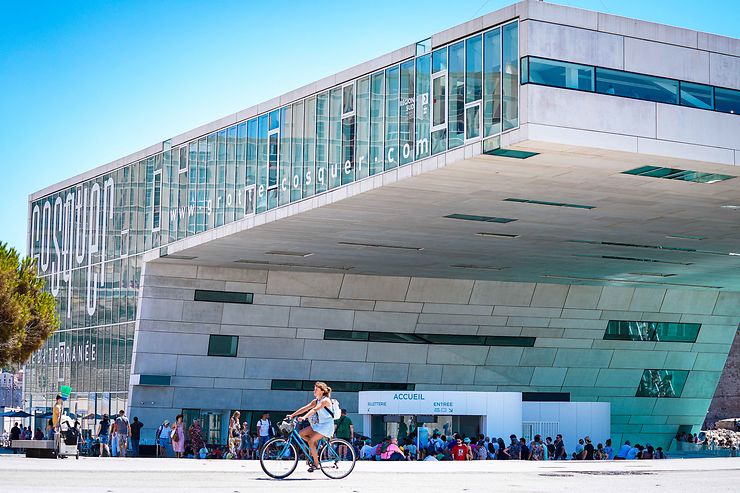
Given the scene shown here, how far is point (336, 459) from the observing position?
18734mm

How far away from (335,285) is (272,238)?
940 centimetres

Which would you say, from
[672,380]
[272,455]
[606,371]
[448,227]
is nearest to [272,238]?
[448,227]

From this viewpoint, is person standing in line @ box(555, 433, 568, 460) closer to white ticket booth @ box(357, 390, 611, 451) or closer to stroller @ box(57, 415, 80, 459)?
white ticket booth @ box(357, 390, 611, 451)

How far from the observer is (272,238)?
3538 centimetres

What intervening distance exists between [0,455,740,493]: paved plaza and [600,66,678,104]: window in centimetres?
782

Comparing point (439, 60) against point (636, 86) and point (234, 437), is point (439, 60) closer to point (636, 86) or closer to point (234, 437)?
point (636, 86)

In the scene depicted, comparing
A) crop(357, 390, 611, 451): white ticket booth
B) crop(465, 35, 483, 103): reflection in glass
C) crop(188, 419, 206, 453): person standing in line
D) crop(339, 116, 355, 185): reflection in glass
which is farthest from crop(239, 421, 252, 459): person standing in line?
crop(465, 35, 483, 103): reflection in glass

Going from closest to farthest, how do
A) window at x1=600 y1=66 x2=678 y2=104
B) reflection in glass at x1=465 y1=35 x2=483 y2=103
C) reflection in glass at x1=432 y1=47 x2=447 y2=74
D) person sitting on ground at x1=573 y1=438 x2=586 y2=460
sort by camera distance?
window at x1=600 y1=66 x2=678 y2=104
reflection in glass at x1=465 y1=35 x2=483 y2=103
reflection in glass at x1=432 y1=47 x2=447 y2=74
person sitting on ground at x1=573 y1=438 x2=586 y2=460

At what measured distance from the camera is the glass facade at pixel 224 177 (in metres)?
25.5

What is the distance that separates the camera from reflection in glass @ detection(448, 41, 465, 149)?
25.2 meters

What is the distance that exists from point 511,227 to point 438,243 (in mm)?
3720

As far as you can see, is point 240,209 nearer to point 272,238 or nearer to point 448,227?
point 272,238

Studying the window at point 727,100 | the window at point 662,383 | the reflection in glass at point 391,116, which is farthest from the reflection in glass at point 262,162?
the window at point 662,383

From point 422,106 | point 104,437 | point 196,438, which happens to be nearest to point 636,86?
point 422,106
